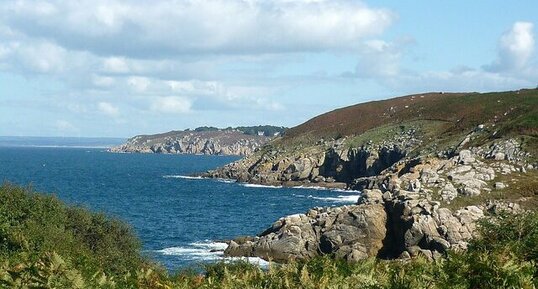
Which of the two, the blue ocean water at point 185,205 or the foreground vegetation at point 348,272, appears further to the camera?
the blue ocean water at point 185,205

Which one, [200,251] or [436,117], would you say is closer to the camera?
[200,251]

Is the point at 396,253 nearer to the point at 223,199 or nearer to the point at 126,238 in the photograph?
the point at 126,238

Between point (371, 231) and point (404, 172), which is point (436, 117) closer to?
point (404, 172)

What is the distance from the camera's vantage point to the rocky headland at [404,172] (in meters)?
53.2

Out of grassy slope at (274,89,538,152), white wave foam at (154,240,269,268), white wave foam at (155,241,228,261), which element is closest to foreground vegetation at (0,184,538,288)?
white wave foam at (154,240,269,268)

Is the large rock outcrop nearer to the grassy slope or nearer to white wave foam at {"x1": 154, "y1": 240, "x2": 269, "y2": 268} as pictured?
white wave foam at {"x1": 154, "y1": 240, "x2": 269, "y2": 268}

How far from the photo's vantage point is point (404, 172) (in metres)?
93.4

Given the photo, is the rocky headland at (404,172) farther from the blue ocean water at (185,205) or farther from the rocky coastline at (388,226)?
the blue ocean water at (185,205)

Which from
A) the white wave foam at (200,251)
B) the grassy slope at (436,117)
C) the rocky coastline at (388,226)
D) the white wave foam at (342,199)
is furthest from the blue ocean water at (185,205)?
the grassy slope at (436,117)

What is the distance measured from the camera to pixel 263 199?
4097 inches

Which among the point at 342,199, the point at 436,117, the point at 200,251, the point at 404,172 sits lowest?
the point at 200,251

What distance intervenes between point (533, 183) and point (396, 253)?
20.0m

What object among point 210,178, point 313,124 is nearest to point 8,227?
point 210,178

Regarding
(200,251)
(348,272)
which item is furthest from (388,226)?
(348,272)
